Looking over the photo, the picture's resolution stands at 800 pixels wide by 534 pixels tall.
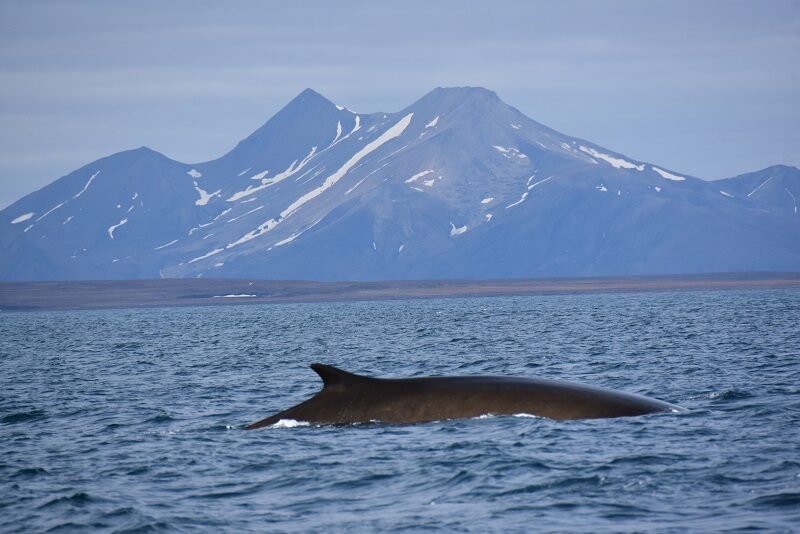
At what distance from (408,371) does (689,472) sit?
64.0 ft

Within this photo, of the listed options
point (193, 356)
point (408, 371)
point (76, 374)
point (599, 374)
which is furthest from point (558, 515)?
point (193, 356)

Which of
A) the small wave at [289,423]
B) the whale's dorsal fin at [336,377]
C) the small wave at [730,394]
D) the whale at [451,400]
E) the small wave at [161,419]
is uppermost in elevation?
the whale's dorsal fin at [336,377]

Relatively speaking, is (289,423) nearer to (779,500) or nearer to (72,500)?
(72,500)

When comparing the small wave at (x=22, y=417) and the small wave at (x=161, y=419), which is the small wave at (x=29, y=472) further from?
the small wave at (x=22, y=417)

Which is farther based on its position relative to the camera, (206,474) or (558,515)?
(206,474)

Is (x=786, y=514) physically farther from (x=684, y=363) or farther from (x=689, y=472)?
(x=684, y=363)

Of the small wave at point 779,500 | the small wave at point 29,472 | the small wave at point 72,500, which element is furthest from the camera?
the small wave at point 29,472

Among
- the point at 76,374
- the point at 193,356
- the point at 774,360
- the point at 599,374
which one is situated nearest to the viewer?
the point at 599,374

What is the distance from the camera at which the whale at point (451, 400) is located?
64.5 ft

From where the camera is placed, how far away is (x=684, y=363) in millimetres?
34875

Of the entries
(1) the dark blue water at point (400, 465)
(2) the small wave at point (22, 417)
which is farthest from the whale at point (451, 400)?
(2) the small wave at point (22, 417)

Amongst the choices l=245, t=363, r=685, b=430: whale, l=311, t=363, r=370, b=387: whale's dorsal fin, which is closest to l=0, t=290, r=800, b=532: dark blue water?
l=245, t=363, r=685, b=430: whale

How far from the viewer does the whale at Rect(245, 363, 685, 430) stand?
19.7 metres

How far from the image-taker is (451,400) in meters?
19.7
